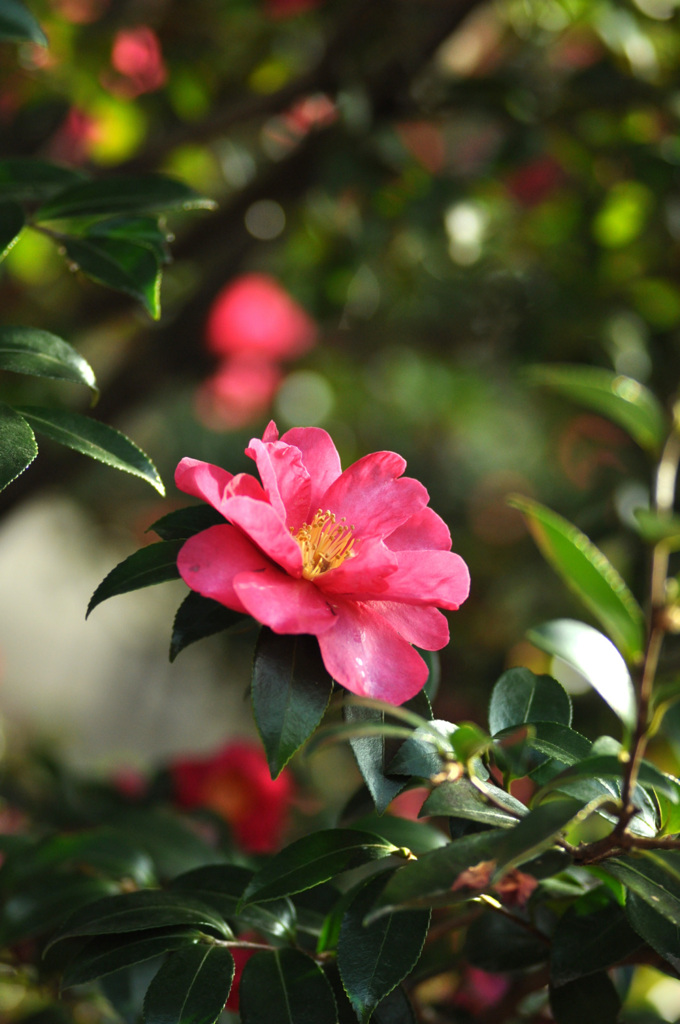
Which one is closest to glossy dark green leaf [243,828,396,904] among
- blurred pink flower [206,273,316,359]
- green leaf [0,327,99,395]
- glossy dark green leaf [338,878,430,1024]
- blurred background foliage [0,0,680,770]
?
glossy dark green leaf [338,878,430,1024]

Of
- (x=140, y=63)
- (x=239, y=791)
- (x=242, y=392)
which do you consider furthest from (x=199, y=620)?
(x=242, y=392)

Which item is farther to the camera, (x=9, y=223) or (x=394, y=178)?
(x=394, y=178)

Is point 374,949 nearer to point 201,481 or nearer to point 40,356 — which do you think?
point 201,481

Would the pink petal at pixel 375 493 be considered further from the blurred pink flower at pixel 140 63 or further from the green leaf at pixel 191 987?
the blurred pink flower at pixel 140 63

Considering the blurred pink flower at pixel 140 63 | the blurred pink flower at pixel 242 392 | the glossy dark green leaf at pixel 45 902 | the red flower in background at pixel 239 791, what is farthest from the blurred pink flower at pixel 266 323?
the glossy dark green leaf at pixel 45 902

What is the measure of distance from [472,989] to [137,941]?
1.42 ft

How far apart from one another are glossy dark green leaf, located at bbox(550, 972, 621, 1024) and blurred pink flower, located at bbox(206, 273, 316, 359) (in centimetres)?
135

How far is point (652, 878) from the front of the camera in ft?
1.10

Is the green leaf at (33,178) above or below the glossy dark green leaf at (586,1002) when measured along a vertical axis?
above

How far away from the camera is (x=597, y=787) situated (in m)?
0.35

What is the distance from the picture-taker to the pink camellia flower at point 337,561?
0.34 m

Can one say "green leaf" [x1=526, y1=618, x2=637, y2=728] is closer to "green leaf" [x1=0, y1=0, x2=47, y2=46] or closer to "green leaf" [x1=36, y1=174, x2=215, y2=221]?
"green leaf" [x1=36, y1=174, x2=215, y2=221]

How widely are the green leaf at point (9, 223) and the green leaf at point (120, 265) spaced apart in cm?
4

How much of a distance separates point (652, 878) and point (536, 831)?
9 centimetres
